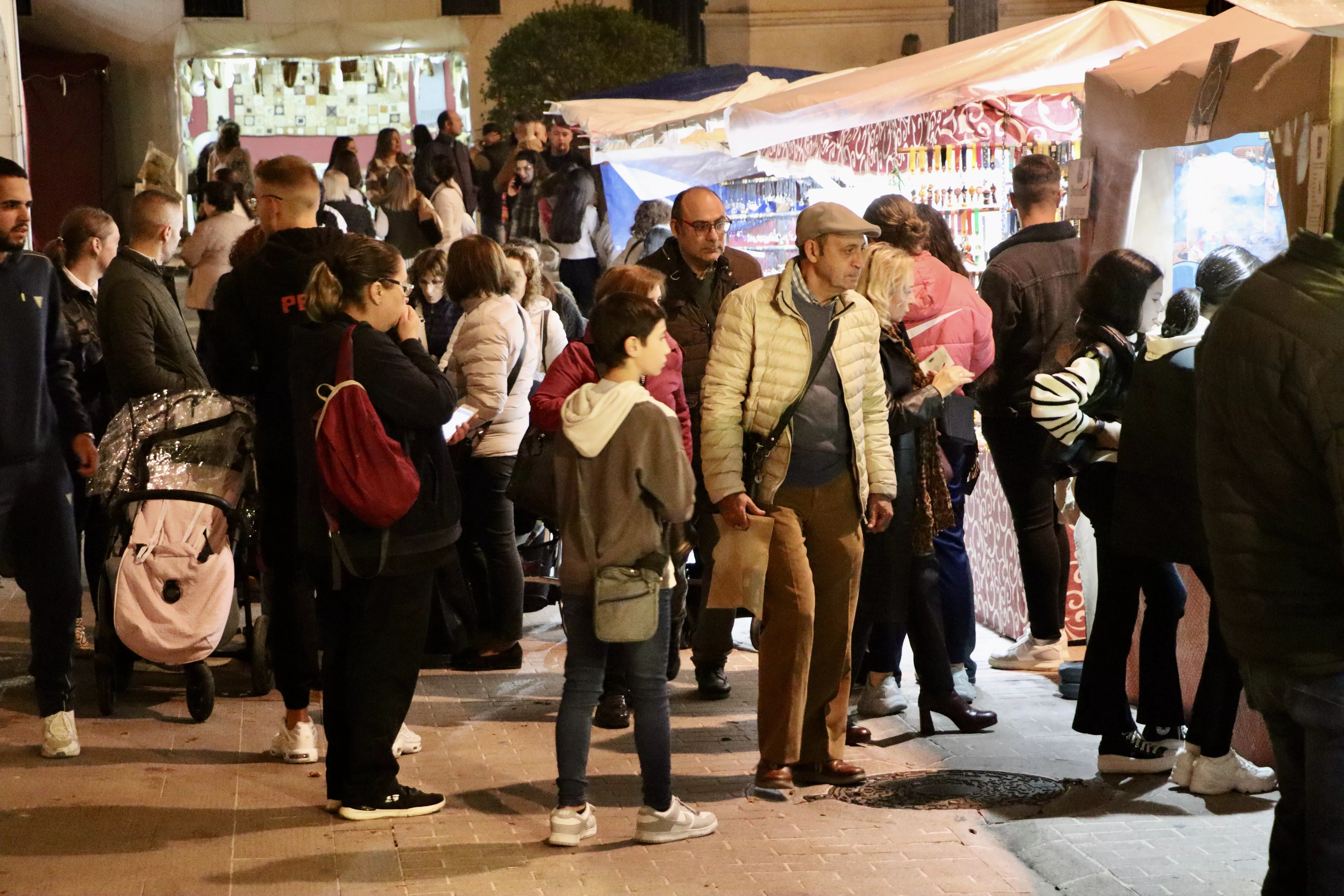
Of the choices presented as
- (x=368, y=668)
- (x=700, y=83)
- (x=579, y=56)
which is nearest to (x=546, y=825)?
(x=368, y=668)

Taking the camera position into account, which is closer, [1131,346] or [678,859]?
[678,859]

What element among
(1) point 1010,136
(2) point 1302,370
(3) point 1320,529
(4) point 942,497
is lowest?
(4) point 942,497

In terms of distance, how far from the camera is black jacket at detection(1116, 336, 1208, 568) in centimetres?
539

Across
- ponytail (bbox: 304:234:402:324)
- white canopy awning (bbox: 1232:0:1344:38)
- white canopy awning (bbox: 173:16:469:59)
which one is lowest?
ponytail (bbox: 304:234:402:324)

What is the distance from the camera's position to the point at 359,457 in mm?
5203

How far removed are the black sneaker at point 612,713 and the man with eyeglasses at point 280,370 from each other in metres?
1.19

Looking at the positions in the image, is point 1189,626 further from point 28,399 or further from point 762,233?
point 762,233

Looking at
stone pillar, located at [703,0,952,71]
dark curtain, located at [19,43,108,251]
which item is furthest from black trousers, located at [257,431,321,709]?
dark curtain, located at [19,43,108,251]

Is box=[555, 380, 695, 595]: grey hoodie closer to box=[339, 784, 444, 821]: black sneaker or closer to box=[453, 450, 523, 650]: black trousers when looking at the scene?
box=[339, 784, 444, 821]: black sneaker

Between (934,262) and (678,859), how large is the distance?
2.80 meters

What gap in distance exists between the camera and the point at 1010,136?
865 cm

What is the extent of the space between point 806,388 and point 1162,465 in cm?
121

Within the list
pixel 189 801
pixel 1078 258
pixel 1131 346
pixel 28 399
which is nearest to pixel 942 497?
pixel 1131 346

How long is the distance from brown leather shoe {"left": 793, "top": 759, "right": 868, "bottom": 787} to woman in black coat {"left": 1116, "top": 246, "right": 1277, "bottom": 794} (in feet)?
3.74
